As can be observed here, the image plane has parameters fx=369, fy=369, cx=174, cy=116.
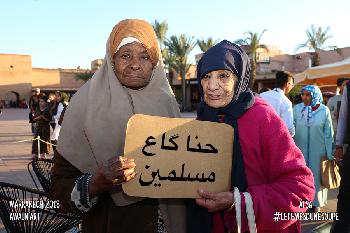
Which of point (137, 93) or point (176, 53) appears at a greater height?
point (176, 53)

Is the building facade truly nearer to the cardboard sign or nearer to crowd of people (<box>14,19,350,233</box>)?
crowd of people (<box>14,19,350,233</box>)

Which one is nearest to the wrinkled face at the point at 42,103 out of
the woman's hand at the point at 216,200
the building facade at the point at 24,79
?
the woman's hand at the point at 216,200

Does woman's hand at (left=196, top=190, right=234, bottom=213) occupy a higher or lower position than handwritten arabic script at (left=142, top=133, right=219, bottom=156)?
lower

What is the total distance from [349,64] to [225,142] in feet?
23.7

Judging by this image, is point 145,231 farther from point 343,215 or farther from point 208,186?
point 343,215

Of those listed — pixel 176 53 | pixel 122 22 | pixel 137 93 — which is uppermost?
pixel 176 53

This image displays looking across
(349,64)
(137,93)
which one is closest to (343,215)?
(137,93)

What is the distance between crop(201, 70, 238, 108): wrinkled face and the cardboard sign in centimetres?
14

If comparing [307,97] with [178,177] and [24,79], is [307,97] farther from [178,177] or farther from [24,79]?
[24,79]

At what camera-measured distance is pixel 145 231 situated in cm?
151

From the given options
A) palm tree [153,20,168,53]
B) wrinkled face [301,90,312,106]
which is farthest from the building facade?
wrinkled face [301,90,312,106]

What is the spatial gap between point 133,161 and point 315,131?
13.3 ft

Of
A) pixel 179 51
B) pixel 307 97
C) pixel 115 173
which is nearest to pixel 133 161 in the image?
pixel 115 173

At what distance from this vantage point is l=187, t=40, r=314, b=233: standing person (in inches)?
53.4
